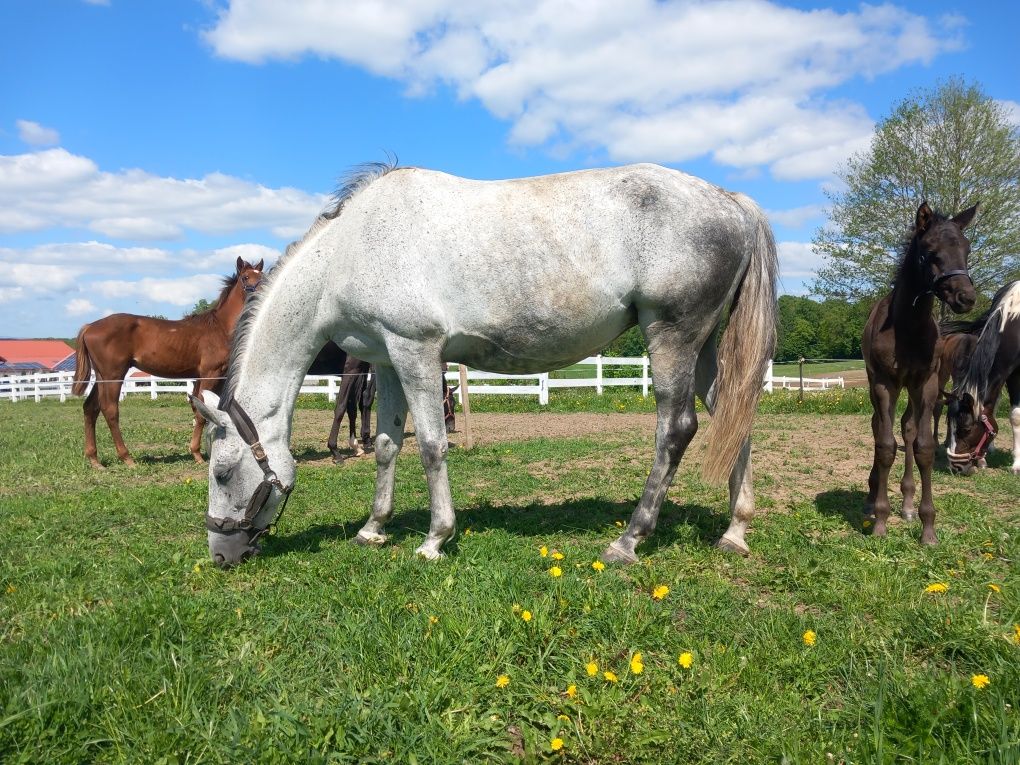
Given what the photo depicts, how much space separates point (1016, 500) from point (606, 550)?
4.39m

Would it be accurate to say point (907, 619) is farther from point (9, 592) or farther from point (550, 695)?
point (9, 592)

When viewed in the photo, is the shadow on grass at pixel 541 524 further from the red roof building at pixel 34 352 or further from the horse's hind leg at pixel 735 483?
the red roof building at pixel 34 352

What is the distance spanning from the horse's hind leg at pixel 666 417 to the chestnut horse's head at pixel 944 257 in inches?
71.9

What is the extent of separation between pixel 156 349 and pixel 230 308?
4.19ft

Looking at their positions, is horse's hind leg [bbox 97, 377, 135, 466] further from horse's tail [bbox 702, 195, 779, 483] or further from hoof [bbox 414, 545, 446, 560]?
horse's tail [bbox 702, 195, 779, 483]

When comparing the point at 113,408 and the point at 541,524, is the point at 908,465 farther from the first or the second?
the point at 113,408

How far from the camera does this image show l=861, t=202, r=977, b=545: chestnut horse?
4586 mm

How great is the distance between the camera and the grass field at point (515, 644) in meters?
2.36

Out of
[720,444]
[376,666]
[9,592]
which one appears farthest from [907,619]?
[9,592]

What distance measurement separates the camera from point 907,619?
10.1 ft

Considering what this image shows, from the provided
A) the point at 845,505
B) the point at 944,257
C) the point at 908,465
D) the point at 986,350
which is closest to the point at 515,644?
the point at 944,257

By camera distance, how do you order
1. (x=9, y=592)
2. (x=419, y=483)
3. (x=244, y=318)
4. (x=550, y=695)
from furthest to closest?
(x=419, y=483) → (x=244, y=318) → (x=9, y=592) → (x=550, y=695)

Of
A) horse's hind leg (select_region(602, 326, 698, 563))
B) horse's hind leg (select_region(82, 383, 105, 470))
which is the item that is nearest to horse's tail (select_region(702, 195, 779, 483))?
horse's hind leg (select_region(602, 326, 698, 563))

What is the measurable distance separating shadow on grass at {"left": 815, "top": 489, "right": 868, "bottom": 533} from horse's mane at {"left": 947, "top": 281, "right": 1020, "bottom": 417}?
8.79 feet
